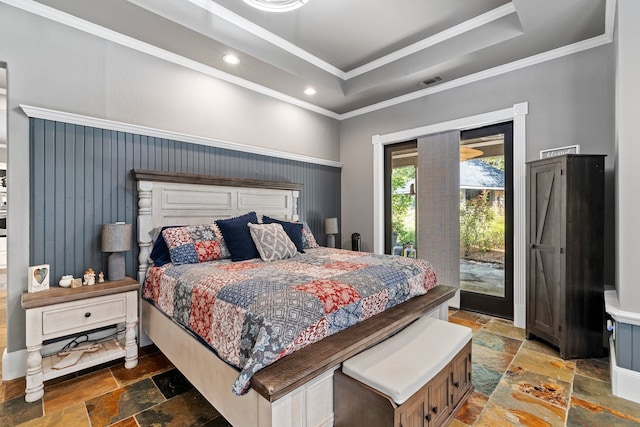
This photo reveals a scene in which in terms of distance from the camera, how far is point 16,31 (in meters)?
2.26

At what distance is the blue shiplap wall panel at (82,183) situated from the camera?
232 cm

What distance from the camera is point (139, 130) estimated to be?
278 cm

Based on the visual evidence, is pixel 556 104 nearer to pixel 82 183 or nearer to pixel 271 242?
pixel 271 242

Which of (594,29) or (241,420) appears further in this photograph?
(594,29)

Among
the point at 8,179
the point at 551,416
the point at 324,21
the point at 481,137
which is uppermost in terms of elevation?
the point at 324,21

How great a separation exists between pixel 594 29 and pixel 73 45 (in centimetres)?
440

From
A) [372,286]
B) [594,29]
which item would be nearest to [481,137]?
[594,29]

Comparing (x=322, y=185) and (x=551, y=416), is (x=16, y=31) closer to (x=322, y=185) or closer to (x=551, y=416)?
(x=322, y=185)

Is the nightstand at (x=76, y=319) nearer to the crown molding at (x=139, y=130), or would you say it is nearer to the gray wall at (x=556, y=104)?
the crown molding at (x=139, y=130)

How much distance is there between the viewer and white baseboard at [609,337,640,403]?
1.94 metres

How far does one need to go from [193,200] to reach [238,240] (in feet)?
2.37

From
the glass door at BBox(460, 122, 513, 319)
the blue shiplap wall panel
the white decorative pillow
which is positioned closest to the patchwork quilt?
the white decorative pillow

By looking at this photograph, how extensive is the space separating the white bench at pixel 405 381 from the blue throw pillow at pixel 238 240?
1461 millimetres

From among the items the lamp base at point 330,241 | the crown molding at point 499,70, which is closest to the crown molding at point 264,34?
the crown molding at point 499,70
